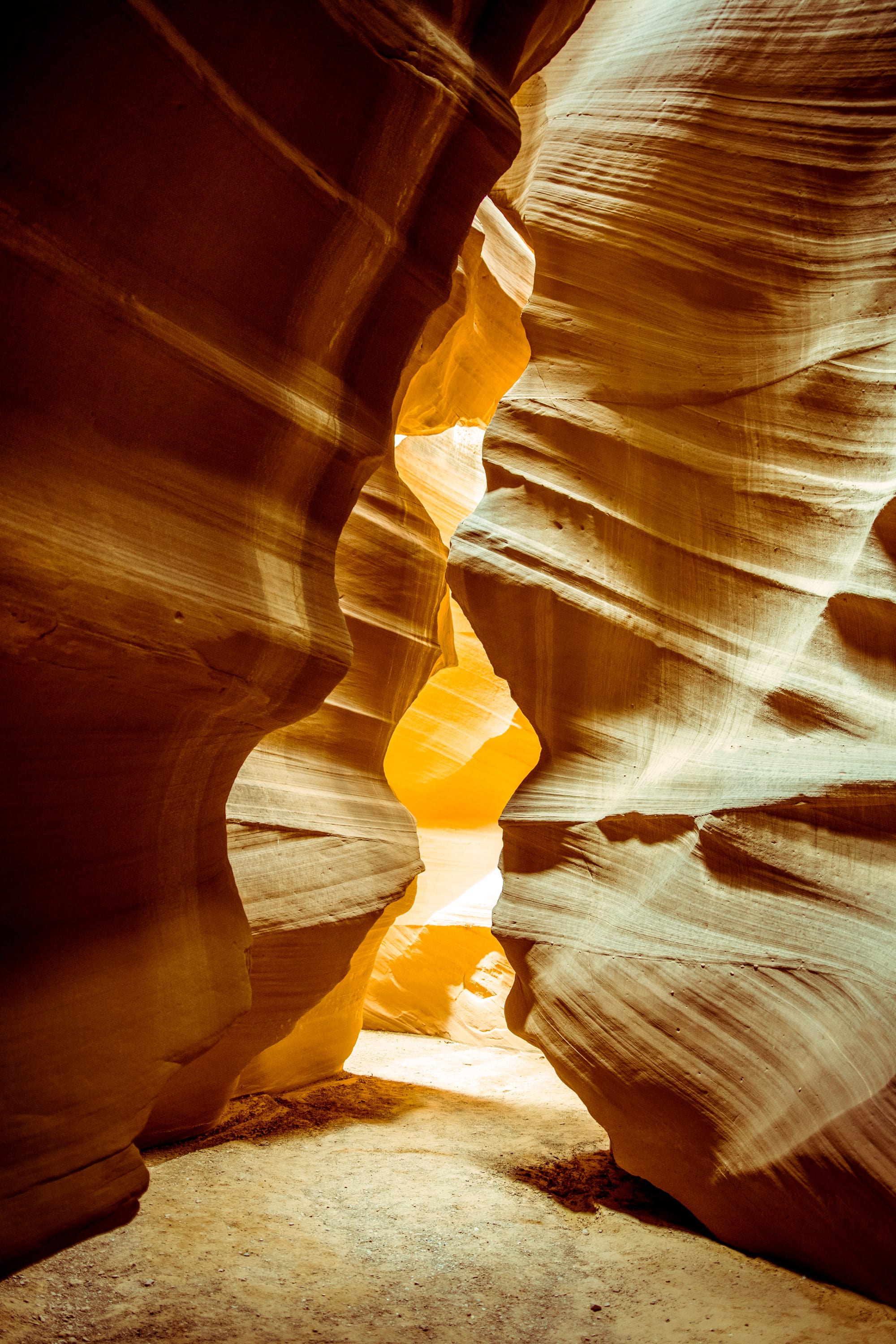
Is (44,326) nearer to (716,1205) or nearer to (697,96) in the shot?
(716,1205)

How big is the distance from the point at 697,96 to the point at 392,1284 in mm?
4756

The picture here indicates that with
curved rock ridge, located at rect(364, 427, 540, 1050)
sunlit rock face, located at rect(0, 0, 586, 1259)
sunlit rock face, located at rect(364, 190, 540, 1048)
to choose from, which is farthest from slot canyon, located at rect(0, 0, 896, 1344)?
curved rock ridge, located at rect(364, 427, 540, 1050)

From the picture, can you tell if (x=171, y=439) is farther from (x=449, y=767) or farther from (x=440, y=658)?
(x=449, y=767)

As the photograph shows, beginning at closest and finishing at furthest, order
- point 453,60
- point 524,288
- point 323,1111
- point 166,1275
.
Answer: point 453,60 → point 166,1275 → point 323,1111 → point 524,288

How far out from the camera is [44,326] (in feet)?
5.36

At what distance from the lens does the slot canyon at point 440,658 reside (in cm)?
172

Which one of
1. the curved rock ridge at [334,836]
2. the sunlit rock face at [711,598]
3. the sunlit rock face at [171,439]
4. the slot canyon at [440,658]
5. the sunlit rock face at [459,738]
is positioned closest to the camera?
the sunlit rock face at [171,439]

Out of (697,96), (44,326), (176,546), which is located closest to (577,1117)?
(176,546)

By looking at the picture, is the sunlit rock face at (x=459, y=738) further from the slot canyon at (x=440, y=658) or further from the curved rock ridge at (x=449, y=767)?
the slot canyon at (x=440, y=658)

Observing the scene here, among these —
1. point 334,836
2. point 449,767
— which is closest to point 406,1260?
point 334,836

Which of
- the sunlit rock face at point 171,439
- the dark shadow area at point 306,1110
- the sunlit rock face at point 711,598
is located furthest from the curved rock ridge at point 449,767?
the sunlit rock face at point 171,439

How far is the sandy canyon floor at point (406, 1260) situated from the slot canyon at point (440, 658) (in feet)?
0.07

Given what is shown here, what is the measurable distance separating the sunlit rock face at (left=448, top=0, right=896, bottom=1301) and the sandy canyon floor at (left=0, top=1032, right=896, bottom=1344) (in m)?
0.31

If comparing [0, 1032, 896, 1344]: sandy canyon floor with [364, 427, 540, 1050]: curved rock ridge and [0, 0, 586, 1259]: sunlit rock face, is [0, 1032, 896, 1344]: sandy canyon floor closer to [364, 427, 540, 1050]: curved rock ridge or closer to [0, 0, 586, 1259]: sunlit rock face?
[0, 0, 586, 1259]: sunlit rock face
